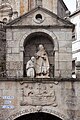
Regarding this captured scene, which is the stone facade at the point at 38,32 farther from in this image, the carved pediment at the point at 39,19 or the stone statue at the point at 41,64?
the stone statue at the point at 41,64

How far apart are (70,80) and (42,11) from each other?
372 centimetres

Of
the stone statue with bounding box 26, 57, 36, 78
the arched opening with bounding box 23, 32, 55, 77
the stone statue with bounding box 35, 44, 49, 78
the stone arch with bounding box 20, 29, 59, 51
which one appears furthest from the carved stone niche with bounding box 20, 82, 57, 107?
the stone arch with bounding box 20, 29, 59, 51

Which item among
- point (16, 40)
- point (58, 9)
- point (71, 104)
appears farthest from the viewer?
point (58, 9)

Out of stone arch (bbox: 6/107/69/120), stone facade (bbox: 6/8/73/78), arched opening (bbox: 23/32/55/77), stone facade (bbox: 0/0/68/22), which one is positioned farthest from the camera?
stone facade (bbox: 0/0/68/22)

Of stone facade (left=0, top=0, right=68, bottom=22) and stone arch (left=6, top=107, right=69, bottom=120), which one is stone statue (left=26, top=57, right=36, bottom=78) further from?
stone facade (left=0, top=0, right=68, bottom=22)

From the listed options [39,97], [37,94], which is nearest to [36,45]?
[37,94]

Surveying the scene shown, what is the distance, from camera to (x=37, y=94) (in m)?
18.2

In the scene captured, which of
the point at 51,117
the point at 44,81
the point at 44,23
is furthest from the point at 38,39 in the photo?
the point at 51,117

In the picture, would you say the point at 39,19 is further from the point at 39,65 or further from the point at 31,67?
the point at 31,67

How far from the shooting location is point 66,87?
716 inches

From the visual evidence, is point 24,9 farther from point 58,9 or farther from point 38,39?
point 38,39

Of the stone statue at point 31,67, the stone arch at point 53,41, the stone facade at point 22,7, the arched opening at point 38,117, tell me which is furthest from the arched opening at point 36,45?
the stone facade at point 22,7

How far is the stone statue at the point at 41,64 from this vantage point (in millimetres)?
18797

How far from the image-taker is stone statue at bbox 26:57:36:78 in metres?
18.6
